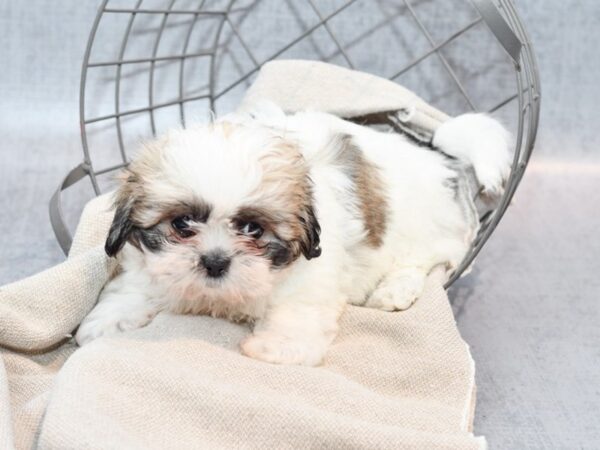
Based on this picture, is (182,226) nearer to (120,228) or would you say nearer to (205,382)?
(120,228)

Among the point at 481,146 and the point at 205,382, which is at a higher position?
the point at 205,382

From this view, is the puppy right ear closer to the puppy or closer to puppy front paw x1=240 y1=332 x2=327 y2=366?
the puppy

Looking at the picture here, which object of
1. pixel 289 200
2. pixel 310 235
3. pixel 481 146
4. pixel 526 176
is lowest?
pixel 526 176

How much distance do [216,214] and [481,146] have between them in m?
1.20

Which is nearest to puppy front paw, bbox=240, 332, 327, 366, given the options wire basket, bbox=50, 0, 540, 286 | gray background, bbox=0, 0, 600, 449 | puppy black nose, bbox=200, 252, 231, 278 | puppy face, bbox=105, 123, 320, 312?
puppy face, bbox=105, 123, 320, 312

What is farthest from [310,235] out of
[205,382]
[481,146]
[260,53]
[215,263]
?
[260,53]

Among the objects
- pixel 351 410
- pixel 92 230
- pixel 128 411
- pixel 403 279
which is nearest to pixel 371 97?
pixel 403 279

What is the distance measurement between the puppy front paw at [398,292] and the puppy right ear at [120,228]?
2.66ft

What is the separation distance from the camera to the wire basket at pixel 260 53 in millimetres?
3383

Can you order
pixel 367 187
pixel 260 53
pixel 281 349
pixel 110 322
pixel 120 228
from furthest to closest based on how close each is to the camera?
pixel 260 53
pixel 367 187
pixel 110 322
pixel 281 349
pixel 120 228

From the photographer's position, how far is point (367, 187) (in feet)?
7.77

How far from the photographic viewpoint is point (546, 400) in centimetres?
242

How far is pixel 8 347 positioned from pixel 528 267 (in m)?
1.99

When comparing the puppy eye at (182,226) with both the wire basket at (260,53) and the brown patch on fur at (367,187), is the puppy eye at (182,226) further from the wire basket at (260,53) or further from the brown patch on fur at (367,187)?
the wire basket at (260,53)
